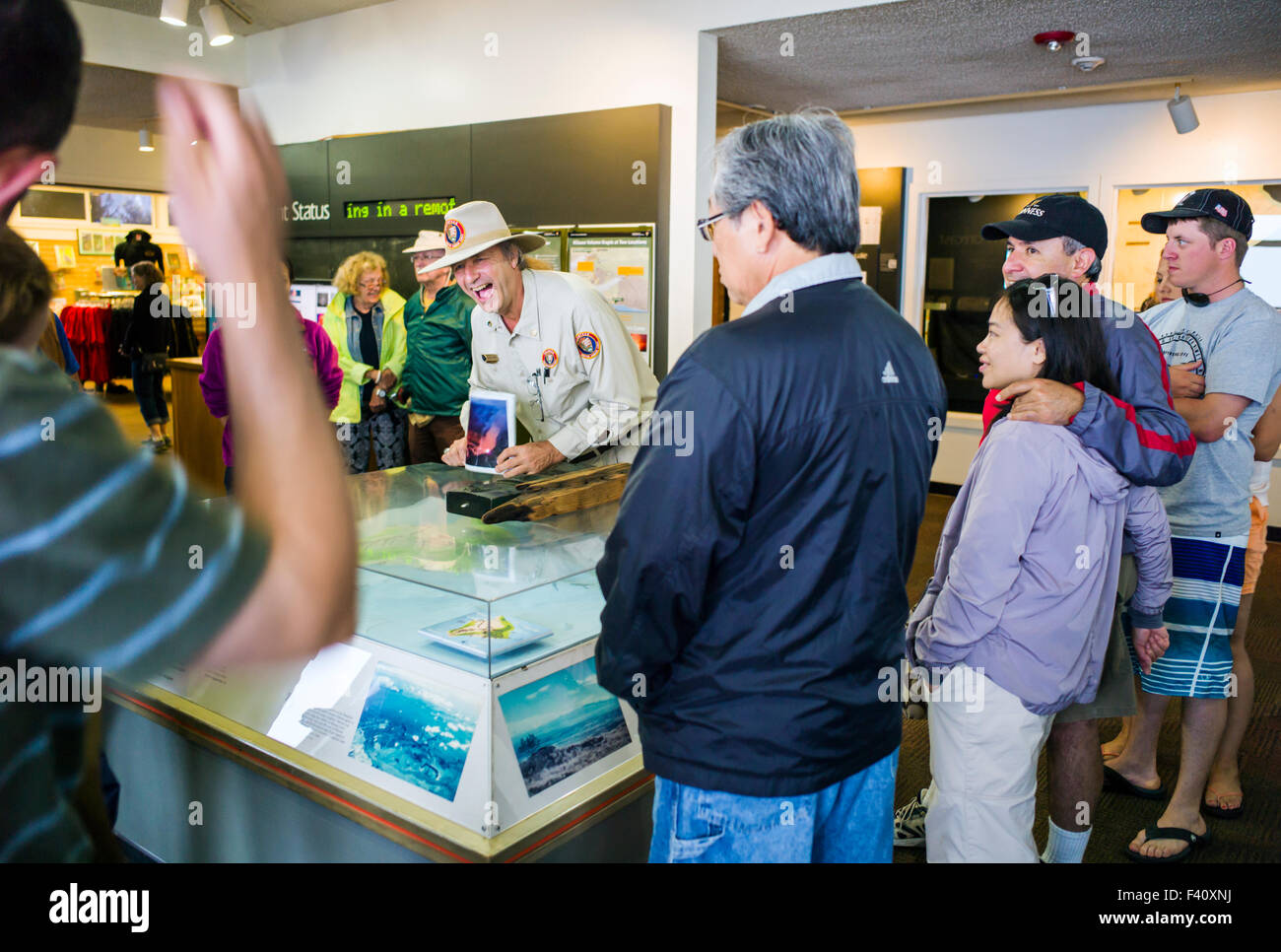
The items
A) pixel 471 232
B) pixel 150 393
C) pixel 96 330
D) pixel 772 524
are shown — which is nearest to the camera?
pixel 772 524

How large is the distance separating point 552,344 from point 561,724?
1.60 m

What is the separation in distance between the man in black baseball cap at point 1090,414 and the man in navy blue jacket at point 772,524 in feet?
2.72

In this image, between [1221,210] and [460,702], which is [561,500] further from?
[1221,210]

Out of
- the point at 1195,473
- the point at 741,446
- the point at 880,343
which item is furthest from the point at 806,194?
the point at 1195,473

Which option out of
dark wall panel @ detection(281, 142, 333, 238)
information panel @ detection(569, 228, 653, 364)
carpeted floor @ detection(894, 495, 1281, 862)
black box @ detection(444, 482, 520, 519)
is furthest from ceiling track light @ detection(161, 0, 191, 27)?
carpeted floor @ detection(894, 495, 1281, 862)

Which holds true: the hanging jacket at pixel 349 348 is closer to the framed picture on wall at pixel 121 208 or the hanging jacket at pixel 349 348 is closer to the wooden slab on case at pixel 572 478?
the wooden slab on case at pixel 572 478

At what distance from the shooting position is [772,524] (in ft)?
4.90

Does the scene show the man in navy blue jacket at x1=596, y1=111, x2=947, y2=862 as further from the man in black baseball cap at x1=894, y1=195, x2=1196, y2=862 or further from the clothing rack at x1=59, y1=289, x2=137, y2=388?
the clothing rack at x1=59, y1=289, x2=137, y2=388

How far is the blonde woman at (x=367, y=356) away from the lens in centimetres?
536

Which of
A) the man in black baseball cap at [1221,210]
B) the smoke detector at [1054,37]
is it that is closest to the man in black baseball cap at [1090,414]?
the man in black baseball cap at [1221,210]

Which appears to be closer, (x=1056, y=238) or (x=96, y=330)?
(x=1056, y=238)

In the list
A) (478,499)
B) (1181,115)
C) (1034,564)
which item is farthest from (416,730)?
(1181,115)

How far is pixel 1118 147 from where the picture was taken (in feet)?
22.4
